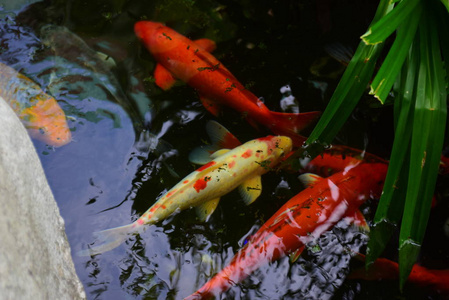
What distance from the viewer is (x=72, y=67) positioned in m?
2.62

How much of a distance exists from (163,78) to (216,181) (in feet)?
2.71

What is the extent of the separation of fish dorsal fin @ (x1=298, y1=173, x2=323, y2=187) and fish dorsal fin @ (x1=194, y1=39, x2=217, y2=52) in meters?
1.08

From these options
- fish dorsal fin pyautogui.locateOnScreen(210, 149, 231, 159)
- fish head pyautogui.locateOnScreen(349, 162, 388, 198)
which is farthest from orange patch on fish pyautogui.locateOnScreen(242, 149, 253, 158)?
fish head pyautogui.locateOnScreen(349, 162, 388, 198)

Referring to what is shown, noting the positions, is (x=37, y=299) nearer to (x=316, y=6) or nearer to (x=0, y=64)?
(x=0, y=64)

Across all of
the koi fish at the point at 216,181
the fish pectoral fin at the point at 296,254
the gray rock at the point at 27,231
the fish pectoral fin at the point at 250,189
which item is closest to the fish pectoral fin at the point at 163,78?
the koi fish at the point at 216,181

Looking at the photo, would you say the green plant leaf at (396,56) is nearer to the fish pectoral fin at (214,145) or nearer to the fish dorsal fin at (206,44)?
the fish pectoral fin at (214,145)

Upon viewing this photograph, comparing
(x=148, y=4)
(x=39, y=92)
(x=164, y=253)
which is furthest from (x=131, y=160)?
(x=148, y=4)

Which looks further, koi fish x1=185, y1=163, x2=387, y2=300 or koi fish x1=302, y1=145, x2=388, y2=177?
koi fish x1=302, y1=145, x2=388, y2=177

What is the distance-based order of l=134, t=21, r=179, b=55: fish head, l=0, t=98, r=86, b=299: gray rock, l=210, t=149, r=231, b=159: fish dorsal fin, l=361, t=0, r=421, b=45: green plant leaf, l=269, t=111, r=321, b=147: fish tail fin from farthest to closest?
1. l=134, t=21, r=179, b=55: fish head
2. l=269, t=111, r=321, b=147: fish tail fin
3. l=210, t=149, r=231, b=159: fish dorsal fin
4. l=361, t=0, r=421, b=45: green plant leaf
5. l=0, t=98, r=86, b=299: gray rock

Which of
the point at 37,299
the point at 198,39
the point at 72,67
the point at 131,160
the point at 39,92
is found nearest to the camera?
the point at 37,299

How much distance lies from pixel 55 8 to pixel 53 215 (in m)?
1.86

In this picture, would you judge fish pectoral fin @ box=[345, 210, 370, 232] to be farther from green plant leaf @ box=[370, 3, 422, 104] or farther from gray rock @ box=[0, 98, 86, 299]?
gray rock @ box=[0, 98, 86, 299]

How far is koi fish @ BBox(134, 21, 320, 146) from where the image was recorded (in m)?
2.41

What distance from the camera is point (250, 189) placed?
222 cm
